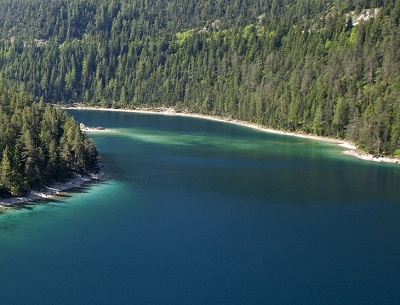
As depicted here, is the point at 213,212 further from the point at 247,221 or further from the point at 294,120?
the point at 294,120

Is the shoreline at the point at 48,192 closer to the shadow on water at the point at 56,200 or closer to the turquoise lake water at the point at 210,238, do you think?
the shadow on water at the point at 56,200

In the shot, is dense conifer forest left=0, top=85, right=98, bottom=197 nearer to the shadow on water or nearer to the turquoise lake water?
the shadow on water

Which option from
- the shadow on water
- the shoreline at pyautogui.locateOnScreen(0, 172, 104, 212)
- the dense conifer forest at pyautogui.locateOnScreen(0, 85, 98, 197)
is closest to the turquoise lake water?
the shadow on water

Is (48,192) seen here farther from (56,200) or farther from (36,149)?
(36,149)

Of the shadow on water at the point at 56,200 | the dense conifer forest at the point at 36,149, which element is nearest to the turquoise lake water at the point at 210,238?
the shadow on water at the point at 56,200

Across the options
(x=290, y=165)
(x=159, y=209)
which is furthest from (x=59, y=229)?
(x=290, y=165)
